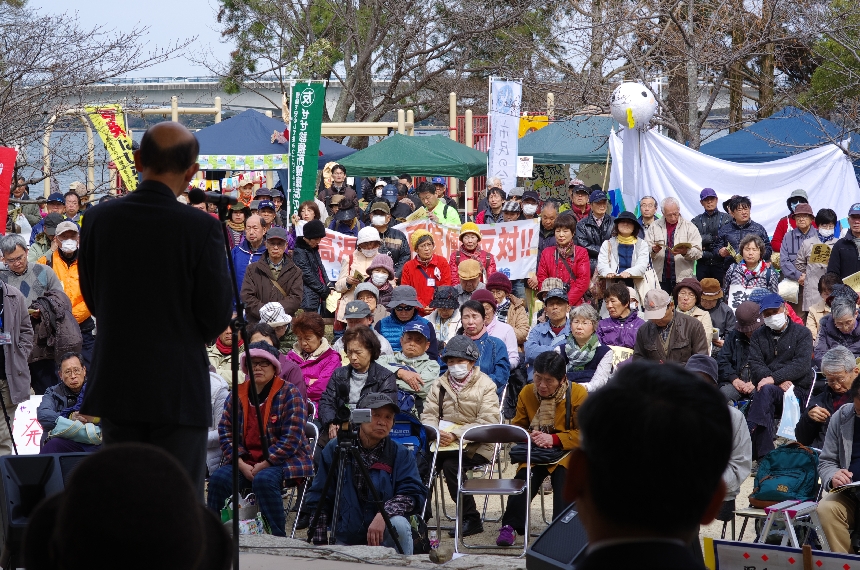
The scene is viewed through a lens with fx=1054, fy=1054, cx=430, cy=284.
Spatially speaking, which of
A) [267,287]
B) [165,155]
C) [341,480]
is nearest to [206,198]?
[165,155]

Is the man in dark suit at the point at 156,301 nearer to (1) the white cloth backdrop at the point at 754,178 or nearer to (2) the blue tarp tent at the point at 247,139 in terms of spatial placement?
(1) the white cloth backdrop at the point at 754,178

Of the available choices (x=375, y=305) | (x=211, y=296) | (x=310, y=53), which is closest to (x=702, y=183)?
(x=375, y=305)

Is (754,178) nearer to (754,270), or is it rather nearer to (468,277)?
(754,270)

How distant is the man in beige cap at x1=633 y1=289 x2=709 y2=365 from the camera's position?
8.26 meters

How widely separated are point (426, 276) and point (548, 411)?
364 centimetres

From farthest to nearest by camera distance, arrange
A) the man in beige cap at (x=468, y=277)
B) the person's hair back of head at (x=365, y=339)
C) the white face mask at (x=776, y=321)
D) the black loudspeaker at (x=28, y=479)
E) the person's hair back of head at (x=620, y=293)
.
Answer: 1. the man in beige cap at (x=468, y=277)
2. the person's hair back of head at (x=620, y=293)
3. the white face mask at (x=776, y=321)
4. the person's hair back of head at (x=365, y=339)
5. the black loudspeaker at (x=28, y=479)

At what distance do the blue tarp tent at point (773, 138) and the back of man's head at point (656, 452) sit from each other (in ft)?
51.6

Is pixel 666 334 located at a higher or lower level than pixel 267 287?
lower

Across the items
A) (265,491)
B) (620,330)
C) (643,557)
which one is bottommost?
(265,491)

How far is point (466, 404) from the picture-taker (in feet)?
24.3

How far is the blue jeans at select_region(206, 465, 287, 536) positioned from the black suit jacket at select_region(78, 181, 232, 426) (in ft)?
10.6

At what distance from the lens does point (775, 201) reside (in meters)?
13.1

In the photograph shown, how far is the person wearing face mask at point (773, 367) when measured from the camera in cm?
752

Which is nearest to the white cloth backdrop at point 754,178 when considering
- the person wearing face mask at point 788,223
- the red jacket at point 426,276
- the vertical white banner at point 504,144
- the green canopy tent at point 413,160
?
the person wearing face mask at point 788,223
